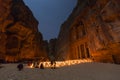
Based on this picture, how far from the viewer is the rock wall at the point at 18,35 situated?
107 feet

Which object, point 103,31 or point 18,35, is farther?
point 18,35

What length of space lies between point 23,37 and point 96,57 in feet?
63.8

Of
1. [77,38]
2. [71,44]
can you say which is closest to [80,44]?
[77,38]

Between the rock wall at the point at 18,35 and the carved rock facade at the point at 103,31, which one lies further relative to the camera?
the rock wall at the point at 18,35

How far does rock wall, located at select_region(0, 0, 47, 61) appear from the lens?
32656 millimetres

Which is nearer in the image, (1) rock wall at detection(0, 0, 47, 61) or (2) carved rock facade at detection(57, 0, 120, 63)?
(2) carved rock facade at detection(57, 0, 120, 63)

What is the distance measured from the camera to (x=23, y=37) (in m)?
36.5

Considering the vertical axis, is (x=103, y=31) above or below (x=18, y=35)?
below

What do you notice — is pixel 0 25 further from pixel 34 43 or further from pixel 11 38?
pixel 34 43

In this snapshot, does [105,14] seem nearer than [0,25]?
Yes

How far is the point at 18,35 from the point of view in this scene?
35.8 metres

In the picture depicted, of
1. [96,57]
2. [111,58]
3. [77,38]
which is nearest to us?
[111,58]

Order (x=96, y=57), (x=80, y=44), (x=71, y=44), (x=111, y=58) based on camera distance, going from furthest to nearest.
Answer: (x=71, y=44), (x=80, y=44), (x=96, y=57), (x=111, y=58)

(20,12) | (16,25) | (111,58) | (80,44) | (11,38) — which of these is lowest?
(111,58)
